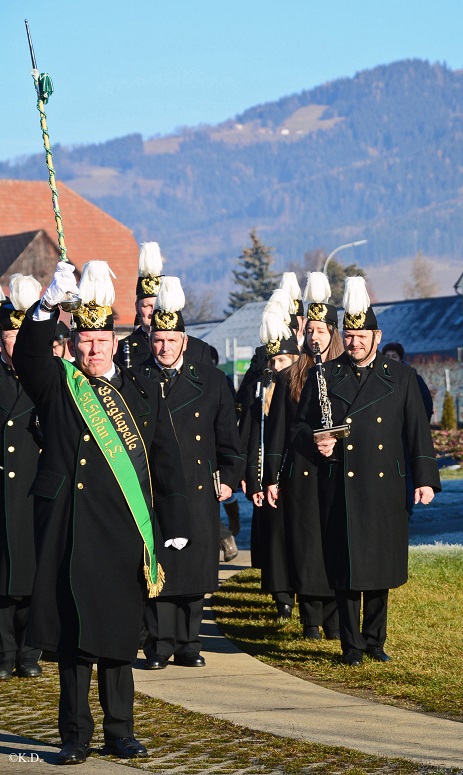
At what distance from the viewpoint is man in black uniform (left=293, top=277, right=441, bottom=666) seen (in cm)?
1036

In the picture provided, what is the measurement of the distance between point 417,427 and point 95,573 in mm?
3503

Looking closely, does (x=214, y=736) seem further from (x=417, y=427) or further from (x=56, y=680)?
(x=417, y=427)

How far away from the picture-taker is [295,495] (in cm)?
1180

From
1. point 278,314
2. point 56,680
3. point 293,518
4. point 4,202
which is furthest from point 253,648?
point 4,202

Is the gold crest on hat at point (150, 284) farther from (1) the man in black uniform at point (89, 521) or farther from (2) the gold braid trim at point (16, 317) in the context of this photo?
(1) the man in black uniform at point (89, 521)

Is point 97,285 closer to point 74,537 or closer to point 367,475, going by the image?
point 74,537

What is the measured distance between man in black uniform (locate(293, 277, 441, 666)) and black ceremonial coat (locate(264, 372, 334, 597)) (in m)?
0.98

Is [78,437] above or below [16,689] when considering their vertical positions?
above

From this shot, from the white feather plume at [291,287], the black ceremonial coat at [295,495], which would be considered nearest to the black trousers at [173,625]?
the black ceremonial coat at [295,495]

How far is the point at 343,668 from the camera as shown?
10250 mm

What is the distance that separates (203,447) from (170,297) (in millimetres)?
1026

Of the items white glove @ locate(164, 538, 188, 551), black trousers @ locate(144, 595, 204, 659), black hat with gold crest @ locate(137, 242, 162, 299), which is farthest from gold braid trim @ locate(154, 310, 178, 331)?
white glove @ locate(164, 538, 188, 551)

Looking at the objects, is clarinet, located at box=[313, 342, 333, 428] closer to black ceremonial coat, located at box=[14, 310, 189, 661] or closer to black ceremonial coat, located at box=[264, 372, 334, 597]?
black ceremonial coat, located at box=[264, 372, 334, 597]

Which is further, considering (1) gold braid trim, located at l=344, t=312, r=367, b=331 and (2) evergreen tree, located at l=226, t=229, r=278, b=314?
(2) evergreen tree, located at l=226, t=229, r=278, b=314
